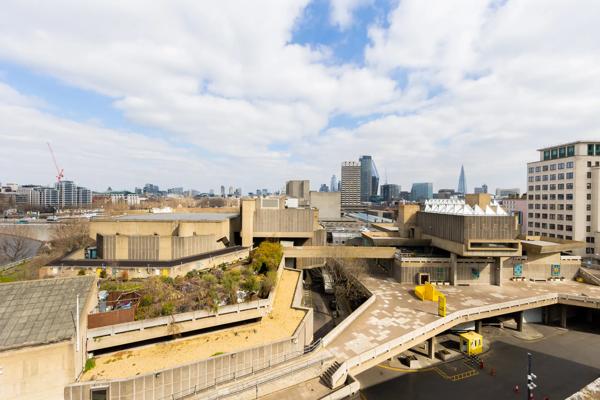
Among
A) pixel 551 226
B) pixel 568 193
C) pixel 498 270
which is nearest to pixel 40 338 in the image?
pixel 498 270

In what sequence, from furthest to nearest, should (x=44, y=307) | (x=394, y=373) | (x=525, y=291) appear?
(x=525, y=291)
(x=394, y=373)
(x=44, y=307)

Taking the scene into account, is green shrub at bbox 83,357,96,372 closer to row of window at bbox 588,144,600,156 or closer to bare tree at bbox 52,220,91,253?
bare tree at bbox 52,220,91,253

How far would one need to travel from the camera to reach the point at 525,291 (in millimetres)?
39406

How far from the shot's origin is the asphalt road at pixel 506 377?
24953 mm

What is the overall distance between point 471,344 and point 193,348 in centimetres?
3018

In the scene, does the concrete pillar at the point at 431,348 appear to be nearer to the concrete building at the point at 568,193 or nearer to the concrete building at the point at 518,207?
the concrete building at the point at 568,193

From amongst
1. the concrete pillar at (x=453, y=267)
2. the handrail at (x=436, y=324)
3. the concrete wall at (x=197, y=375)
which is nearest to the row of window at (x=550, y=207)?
the handrail at (x=436, y=324)

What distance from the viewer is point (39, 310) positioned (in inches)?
691

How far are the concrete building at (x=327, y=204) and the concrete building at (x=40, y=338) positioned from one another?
80976mm

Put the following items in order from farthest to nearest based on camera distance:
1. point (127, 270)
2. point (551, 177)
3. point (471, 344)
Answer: point (551, 177)
point (471, 344)
point (127, 270)

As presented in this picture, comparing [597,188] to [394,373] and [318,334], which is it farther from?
[318,334]

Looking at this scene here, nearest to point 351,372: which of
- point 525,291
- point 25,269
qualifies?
point 525,291

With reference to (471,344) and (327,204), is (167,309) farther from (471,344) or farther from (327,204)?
(327,204)

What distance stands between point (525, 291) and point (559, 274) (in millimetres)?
11342
